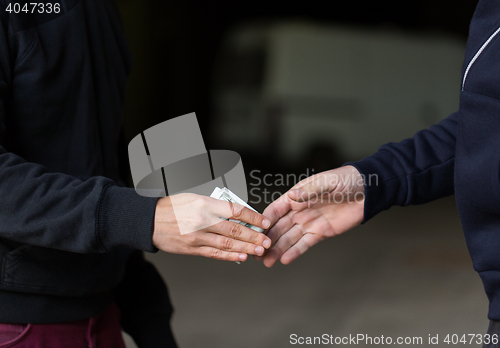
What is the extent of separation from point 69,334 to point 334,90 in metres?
4.36

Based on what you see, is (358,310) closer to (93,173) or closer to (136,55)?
(93,173)

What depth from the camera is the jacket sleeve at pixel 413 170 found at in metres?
0.93

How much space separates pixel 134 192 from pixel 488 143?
0.53 metres

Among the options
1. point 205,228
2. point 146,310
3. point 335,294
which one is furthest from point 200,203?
point 335,294

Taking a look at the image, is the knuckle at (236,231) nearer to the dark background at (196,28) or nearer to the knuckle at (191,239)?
the knuckle at (191,239)

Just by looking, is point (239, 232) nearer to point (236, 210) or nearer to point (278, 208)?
point (236, 210)

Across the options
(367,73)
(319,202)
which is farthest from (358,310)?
(367,73)

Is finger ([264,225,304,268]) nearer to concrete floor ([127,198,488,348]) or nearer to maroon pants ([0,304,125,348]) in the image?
maroon pants ([0,304,125,348])

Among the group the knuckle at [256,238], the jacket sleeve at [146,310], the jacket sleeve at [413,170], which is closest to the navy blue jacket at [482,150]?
the jacket sleeve at [413,170]

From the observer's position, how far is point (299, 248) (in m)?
1.01

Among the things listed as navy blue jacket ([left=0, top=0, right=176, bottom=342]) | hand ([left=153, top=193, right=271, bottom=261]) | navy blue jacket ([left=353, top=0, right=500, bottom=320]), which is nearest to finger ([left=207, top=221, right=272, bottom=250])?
hand ([left=153, top=193, right=271, bottom=261])

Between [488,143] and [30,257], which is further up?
[488,143]

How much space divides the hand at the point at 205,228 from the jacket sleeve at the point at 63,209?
0.07ft

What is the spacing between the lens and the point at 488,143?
651mm
